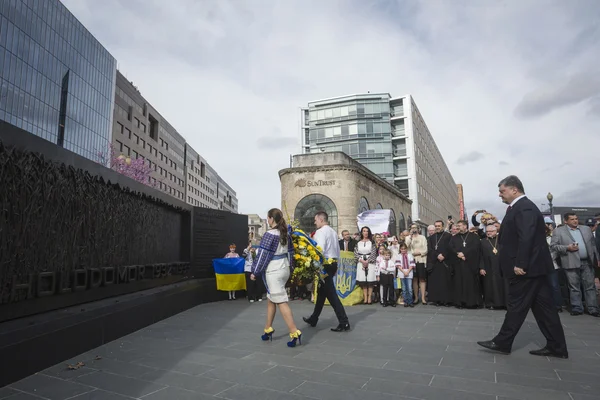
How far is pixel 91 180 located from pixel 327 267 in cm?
405

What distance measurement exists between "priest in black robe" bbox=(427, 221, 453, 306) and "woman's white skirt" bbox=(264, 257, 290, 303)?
5833 mm

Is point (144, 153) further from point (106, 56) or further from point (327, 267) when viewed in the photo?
point (327, 267)

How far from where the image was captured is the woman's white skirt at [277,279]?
203 inches

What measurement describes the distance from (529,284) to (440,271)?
5.29 metres

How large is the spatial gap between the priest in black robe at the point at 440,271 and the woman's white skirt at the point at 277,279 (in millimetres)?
5833

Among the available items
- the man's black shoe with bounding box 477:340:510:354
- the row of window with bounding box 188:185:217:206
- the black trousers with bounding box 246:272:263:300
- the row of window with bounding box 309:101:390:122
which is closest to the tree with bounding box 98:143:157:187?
the row of window with bounding box 309:101:390:122

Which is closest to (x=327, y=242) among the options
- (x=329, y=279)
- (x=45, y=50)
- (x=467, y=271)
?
(x=329, y=279)

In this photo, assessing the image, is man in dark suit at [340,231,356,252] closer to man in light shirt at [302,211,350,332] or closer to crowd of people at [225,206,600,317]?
crowd of people at [225,206,600,317]

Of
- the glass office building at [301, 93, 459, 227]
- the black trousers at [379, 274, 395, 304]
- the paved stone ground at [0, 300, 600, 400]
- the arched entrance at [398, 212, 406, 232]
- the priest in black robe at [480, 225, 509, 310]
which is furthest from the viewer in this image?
the glass office building at [301, 93, 459, 227]

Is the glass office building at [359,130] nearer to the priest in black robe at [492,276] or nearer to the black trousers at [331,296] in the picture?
the priest in black robe at [492,276]

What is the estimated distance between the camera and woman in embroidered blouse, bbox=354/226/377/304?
9.88 m

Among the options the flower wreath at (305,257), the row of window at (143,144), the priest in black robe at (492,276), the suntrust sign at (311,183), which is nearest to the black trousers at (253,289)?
the flower wreath at (305,257)

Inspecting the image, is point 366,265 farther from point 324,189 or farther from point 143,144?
point 143,144

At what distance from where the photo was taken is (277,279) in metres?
5.20
